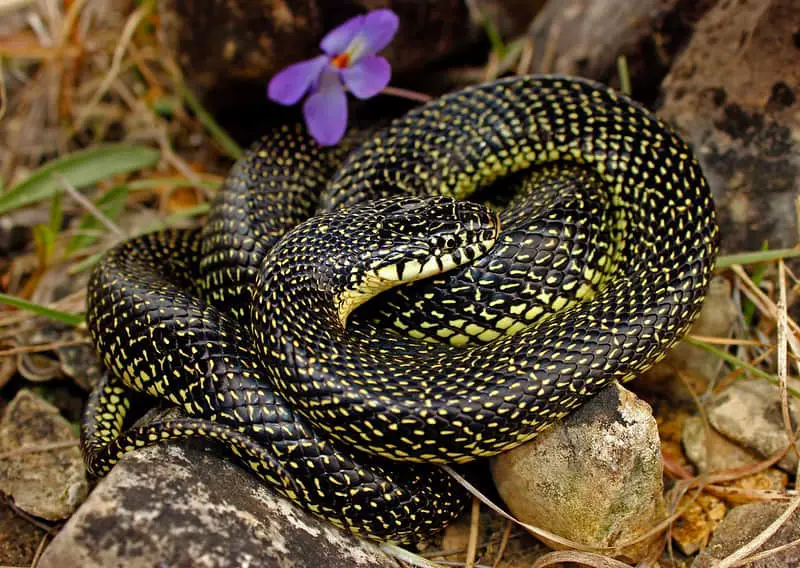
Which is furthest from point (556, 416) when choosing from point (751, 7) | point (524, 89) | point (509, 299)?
point (751, 7)

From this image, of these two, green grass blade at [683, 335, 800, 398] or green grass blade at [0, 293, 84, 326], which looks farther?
green grass blade at [0, 293, 84, 326]

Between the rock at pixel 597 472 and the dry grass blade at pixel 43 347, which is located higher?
the dry grass blade at pixel 43 347

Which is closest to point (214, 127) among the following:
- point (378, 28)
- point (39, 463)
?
point (378, 28)

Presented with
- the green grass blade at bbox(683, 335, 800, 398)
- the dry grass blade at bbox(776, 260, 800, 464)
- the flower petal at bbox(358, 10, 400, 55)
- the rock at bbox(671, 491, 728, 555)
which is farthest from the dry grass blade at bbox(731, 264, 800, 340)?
the flower petal at bbox(358, 10, 400, 55)

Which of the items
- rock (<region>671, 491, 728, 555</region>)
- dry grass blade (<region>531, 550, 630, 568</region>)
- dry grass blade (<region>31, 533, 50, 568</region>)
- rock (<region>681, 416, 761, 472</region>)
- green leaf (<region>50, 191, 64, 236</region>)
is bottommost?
rock (<region>671, 491, 728, 555</region>)

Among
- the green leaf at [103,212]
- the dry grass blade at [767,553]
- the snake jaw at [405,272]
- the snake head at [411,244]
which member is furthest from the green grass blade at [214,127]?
the dry grass blade at [767,553]

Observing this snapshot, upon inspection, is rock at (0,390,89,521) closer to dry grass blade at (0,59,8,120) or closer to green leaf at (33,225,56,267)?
green leaf at (33,225,56,267)

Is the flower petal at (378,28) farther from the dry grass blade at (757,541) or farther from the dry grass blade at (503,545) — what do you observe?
the dry grass blade at (757,541)

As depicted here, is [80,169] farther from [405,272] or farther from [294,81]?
[405,272]
